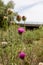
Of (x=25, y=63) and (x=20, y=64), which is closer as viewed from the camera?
(x=25, y=63)

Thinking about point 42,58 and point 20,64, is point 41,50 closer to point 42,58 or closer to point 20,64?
point 42,58

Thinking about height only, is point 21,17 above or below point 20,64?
above

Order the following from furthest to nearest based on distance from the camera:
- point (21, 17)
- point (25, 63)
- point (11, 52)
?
point (21, 17), point (11, 52), point (25, 63)

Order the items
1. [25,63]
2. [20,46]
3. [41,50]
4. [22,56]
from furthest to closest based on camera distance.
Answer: [41,50] → [20,46] → [25,63] → [22,56]

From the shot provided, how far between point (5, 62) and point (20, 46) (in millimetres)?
609

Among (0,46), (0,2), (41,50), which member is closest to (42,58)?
(41,50)

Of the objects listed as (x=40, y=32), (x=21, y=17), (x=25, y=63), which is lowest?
(x=40, y=32)

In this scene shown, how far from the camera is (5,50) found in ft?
13.1

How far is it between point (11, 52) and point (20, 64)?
11.6 inches

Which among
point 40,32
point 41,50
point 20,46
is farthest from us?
point 40,32

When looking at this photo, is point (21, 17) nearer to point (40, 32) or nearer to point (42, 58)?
point (42, 58)

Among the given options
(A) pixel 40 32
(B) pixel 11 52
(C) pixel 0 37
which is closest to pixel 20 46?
(B) pixel 11 52

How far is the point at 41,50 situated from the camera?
4.88 m

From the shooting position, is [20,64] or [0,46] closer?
[20,64]
